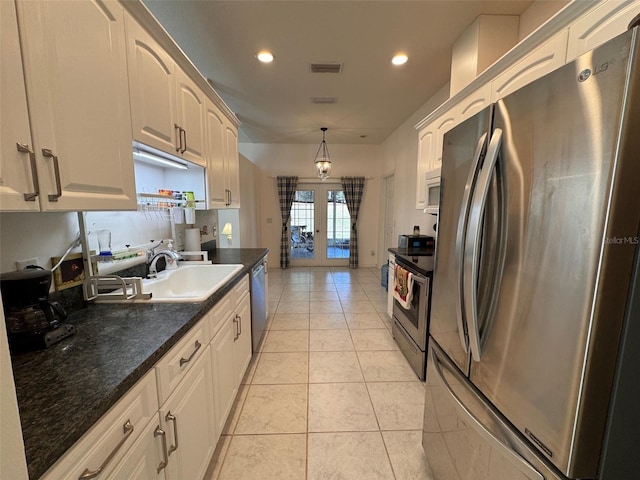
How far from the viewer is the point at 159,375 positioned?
0.93 meters

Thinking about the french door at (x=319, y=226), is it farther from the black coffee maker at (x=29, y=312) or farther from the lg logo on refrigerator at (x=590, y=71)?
the lg logo on refrigerator at (x=590, y=71)

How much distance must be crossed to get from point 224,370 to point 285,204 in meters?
4.59

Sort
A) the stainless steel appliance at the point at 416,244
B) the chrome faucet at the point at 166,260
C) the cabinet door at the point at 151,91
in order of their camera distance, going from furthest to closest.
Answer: the stainless steel appliance at the point at 416,244 < the chrome faucet at the point at 166,260 < the cabinet door at the point at 151,91

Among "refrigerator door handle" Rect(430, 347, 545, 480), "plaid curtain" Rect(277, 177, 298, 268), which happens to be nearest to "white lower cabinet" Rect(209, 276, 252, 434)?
"refrigerator door handle" Rect(430, 347, 545, 480)

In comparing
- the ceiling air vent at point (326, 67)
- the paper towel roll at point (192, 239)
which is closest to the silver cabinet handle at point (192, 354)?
the paper towel roll at point (192, 239)

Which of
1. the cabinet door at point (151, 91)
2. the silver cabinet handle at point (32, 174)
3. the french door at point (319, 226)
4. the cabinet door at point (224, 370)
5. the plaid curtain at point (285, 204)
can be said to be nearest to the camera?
the silver cabinet handle at point (32, 174)

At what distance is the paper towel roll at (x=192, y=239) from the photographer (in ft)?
8.15

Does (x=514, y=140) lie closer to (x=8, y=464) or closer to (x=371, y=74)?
(x=8, y=464)

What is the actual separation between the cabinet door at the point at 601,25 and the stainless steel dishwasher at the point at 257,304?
239 cm

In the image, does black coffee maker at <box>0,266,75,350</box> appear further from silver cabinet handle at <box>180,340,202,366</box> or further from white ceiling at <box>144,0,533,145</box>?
white ceiling at <box>144,0,533,145</box>

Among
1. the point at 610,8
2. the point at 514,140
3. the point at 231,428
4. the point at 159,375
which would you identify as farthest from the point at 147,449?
the point at 610,8

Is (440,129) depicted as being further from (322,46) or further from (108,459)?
(108,459)

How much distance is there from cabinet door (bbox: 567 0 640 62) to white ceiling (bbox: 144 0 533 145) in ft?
3.50

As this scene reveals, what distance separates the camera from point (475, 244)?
3.10 feet
